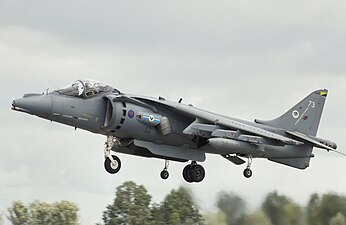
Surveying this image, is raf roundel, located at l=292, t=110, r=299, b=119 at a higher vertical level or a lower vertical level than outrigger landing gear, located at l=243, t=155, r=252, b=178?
higher

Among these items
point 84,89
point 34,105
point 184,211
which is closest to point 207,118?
point 84,89

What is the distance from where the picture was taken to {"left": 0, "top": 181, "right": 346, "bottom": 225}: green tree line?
3744cm

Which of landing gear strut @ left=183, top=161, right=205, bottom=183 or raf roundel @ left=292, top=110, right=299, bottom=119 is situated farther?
raf roundel @ left=292, top=110, right=299, bottom=119

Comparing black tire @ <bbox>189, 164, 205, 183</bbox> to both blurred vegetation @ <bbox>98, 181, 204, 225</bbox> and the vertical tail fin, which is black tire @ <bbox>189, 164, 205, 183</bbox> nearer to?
the vertical tail fin

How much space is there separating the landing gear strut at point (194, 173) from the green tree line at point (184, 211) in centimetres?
306

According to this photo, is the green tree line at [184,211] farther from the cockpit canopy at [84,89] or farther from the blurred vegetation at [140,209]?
the cockpit canopy at [84,89]

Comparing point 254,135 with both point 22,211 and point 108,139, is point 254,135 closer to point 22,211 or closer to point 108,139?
point 108,139

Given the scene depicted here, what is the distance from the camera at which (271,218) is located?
3731 cm

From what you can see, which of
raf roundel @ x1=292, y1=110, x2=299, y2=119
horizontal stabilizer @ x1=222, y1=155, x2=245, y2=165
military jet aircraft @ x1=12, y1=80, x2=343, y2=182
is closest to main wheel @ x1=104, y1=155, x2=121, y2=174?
military jet aircraft @ x1=12, y1=80, x2=343, y2=182

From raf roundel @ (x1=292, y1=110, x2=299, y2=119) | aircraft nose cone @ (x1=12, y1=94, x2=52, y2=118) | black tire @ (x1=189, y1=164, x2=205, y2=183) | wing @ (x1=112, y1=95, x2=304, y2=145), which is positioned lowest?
aircraft nose cone @ (x1=12, y1=94, x2=52, y2=118)

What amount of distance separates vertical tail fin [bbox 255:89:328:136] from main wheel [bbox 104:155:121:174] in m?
4.91

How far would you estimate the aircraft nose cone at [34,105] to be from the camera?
105 ft

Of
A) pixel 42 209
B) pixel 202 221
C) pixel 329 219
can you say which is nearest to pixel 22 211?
pixel 42 209

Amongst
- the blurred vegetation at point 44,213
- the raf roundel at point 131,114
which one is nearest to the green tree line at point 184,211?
the blurred vegetation at point 44,213
